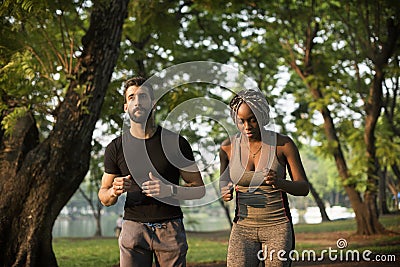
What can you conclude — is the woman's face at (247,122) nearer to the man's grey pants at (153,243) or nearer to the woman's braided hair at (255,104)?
the woman's braided hair at (255,104)

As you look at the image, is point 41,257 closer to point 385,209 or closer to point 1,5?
point 1,5

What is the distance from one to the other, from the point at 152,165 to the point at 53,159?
15.4 ft

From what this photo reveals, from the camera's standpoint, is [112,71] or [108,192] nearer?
[108,192]

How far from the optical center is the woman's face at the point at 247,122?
368cm

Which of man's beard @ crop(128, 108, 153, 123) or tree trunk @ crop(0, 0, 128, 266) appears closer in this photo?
man's beard @ crop(128, 108, 153, 123)

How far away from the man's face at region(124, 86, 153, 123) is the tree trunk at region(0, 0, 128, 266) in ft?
14.6

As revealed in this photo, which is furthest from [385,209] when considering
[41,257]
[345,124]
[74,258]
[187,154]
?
[187,154]

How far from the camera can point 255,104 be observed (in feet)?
12.1

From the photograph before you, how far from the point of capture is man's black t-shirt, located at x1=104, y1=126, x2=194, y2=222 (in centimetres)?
371

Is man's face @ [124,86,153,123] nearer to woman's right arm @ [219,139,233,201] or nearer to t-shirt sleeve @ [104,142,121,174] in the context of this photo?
t-shirt sleeve @ [104,142,121,174]

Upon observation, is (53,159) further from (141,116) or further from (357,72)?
(357,72)
